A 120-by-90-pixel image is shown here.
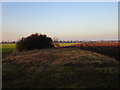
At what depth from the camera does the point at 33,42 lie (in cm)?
1692

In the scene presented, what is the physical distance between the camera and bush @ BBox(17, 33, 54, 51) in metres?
16.7

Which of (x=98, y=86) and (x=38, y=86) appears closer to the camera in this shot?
(x=98, y=86)

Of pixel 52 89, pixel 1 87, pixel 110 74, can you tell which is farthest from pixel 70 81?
pixel 1 87

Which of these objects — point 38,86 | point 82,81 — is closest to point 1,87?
point 38,86

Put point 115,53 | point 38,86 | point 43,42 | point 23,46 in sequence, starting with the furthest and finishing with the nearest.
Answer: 1. point 43,42
2. point 23,46
3. point 115,53
4. point 38,86

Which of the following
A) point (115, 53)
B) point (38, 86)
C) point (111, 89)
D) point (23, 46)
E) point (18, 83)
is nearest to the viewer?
point (111, 89)

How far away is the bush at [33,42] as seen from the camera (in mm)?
16703

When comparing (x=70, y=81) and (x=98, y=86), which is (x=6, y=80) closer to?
(x=70, y=81)

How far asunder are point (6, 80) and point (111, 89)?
308cm

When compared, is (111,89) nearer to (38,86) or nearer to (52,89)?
(52,89)

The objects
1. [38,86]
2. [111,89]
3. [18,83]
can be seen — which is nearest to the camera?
[111,89]

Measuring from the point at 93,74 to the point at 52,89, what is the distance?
5.05 feet

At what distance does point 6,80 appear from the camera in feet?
11.5

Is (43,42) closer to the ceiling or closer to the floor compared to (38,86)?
closer to the ceiling
